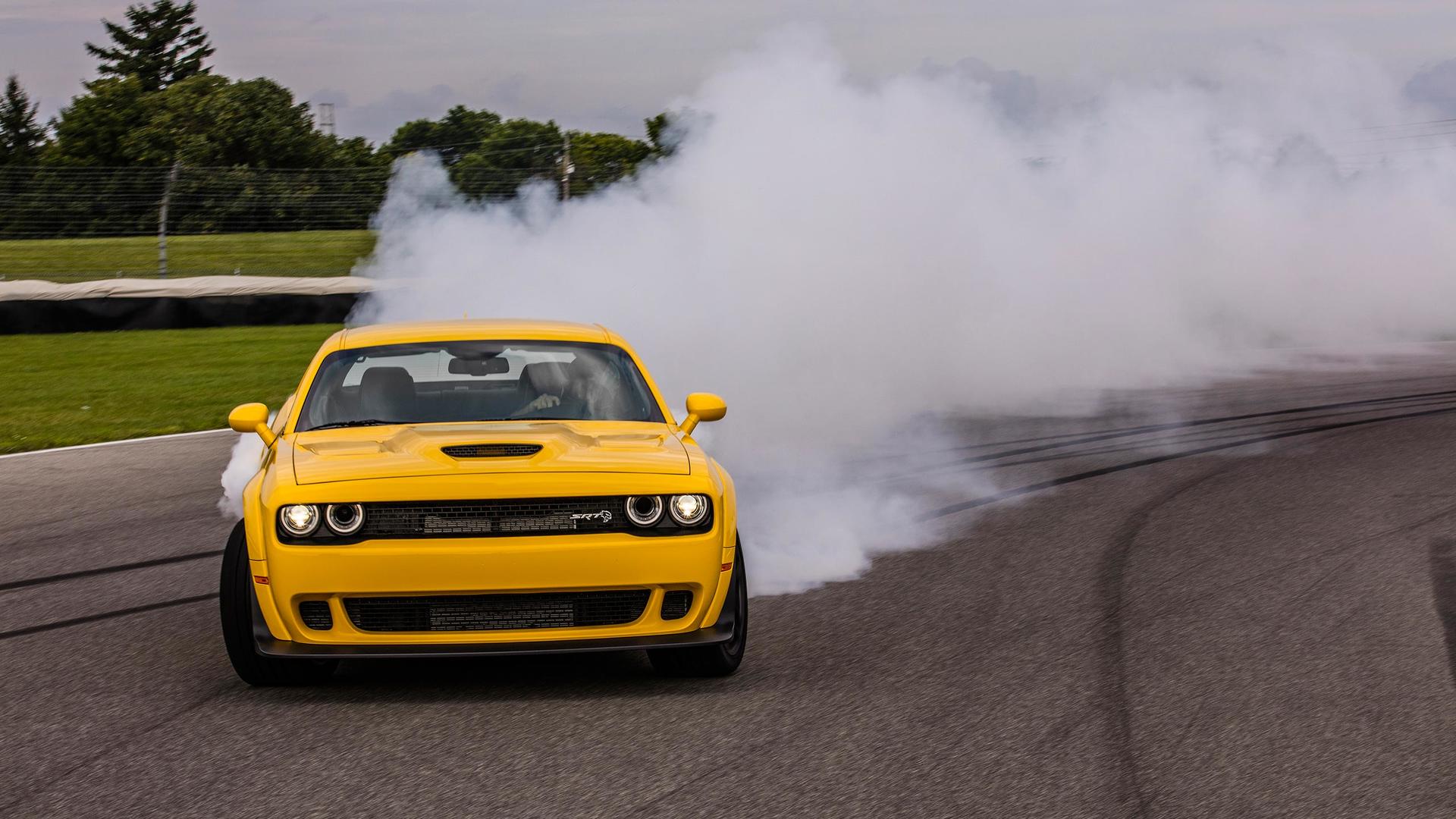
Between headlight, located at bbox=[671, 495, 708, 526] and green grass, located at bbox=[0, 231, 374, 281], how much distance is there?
952 inches

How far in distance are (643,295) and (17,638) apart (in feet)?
34.7

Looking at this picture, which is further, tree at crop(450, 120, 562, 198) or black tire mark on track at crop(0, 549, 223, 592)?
tree at crop(450, 120, 562, 198)

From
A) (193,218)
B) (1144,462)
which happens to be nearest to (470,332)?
(1144,462)

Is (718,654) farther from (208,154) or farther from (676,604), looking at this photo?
(208,154)

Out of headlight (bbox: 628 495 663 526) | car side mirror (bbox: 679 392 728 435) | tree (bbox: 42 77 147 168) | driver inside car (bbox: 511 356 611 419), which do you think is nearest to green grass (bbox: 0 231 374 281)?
driver inside car (bbox: 511 356 611 419)

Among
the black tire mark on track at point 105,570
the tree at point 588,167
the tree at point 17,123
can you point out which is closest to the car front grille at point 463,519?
the black tire mark on track at point 105,570

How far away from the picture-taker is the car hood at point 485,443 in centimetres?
532

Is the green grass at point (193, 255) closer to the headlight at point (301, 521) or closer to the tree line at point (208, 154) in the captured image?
the tree line at point (208, 154)

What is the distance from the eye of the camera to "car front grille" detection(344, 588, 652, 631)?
5.18 m

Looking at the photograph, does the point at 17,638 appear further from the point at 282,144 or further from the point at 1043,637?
the point at 282,144

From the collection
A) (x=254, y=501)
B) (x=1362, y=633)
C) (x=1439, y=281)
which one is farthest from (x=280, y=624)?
(x=1439, y=281)

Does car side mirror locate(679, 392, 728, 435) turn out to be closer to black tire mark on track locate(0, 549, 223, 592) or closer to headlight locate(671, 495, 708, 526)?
headlight locate(671, 495, 708, 526)

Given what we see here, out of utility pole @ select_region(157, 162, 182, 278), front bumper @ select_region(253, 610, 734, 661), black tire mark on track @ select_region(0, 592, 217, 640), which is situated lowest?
black tire mark on track @ select_region(0, 592, 217, 640)

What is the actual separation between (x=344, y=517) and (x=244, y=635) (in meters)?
0.54
